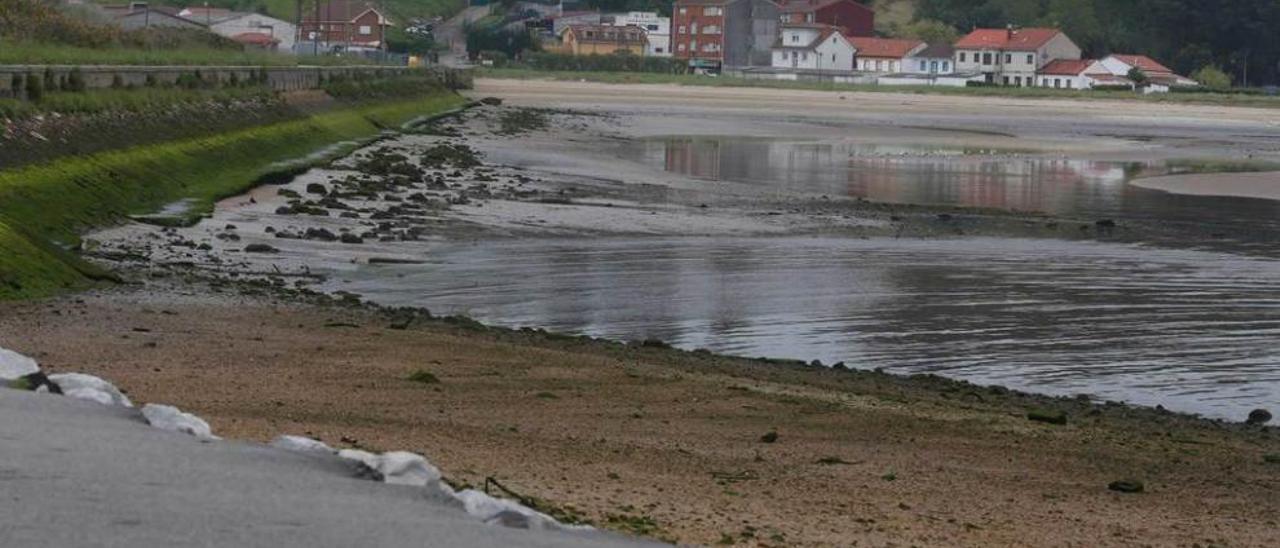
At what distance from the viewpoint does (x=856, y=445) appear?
37.7 ft

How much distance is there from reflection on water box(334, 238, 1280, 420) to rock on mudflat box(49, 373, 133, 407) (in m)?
8.23

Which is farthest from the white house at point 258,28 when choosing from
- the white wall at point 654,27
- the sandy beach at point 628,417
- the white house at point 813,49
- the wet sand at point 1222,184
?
the sandy beach at point 628,417

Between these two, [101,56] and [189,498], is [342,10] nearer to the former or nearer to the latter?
[101,56]

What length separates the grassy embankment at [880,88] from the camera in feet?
392

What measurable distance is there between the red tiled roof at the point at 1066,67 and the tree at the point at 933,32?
12943mm

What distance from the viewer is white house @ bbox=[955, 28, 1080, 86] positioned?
457 feet

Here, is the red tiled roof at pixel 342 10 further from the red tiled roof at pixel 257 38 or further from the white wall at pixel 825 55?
the white wall at pixel 825 55

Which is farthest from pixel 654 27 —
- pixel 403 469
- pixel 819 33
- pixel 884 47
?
pixel 403 469

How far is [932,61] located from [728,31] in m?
22.5

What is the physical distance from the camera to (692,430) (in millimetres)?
11633

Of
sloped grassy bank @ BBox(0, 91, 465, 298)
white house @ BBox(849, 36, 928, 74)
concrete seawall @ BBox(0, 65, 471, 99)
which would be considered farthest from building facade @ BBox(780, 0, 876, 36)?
sloped grassy bank @ BBox(0, 91, 465, 298)

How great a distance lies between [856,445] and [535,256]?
13.1 m

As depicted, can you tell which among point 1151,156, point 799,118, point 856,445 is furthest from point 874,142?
point 856,445

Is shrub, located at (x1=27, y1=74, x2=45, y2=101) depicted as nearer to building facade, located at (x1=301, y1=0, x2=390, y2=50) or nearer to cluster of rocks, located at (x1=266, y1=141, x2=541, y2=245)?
cluster of rocks, located at (x1=266, y1=141, x2=541, y2=245)
